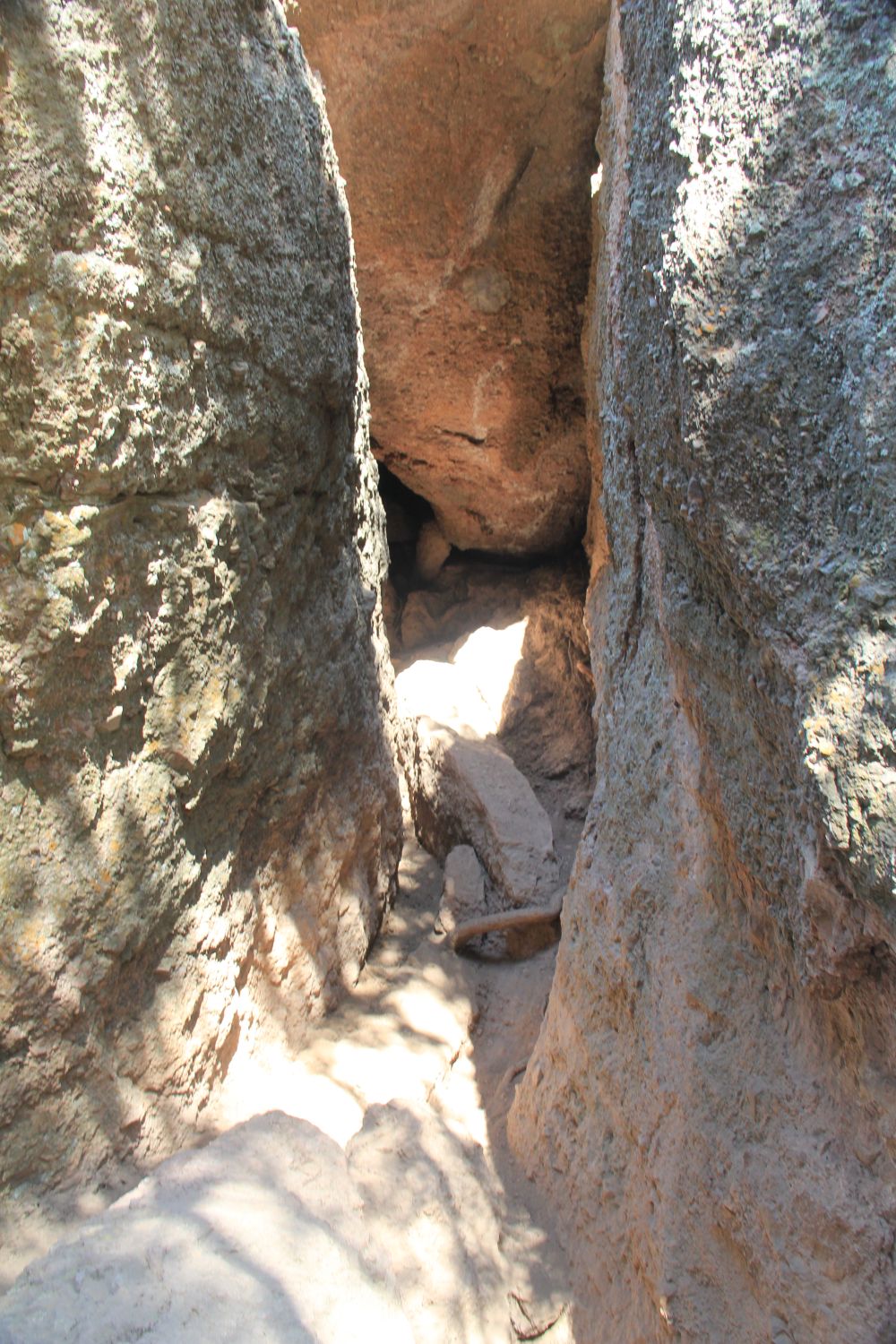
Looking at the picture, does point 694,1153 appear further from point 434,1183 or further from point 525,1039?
point 525,1039

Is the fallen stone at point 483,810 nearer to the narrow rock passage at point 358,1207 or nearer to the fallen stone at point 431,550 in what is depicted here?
the narrow rock passage at point 358,1207

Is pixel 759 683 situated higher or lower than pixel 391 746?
higher

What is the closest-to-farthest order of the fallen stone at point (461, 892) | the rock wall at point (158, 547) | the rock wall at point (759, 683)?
the rock wall at point (759, 683) → the rock wall at point (158, 547) → the fallen stone at point (461, 892)

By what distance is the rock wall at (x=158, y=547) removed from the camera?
48.7 inches

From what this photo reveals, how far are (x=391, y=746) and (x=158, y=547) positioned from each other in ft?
3.74

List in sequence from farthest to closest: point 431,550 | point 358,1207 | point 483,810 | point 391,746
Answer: point 431,550 → point 483,810 → point 391,746 → point 358,1207

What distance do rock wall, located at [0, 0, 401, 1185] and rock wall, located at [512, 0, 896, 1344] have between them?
0.66 metres

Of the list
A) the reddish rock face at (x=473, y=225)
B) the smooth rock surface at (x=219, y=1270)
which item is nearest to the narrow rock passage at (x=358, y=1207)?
the smooth rock surface at (x=219, y=1270)

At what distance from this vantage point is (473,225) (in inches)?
107

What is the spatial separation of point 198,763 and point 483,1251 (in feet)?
2.98

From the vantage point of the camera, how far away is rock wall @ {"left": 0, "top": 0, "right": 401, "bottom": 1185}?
1.24m

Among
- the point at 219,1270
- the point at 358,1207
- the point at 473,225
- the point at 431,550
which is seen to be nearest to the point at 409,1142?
the point at 358,1207

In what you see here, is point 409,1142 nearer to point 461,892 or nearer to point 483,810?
point 461,892

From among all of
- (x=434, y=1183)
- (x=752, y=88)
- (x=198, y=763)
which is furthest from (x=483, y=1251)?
(x=752, y=88)
